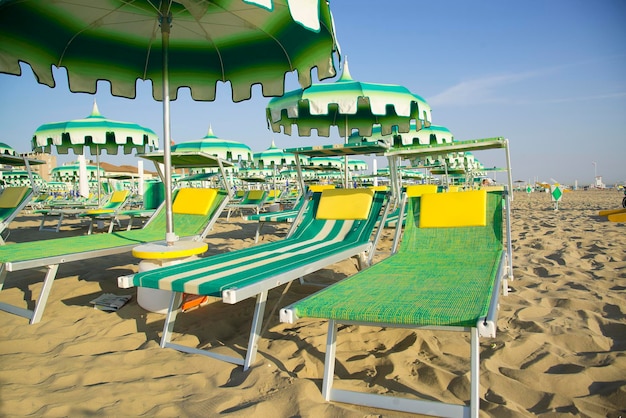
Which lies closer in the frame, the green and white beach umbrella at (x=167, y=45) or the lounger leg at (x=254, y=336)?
the lounger leg at (x=254, y=336)

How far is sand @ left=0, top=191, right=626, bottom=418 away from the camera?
1.62m

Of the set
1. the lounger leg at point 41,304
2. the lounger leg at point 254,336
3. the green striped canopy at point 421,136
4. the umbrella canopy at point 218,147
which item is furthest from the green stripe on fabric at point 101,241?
the umbrella canopy at point 218,147

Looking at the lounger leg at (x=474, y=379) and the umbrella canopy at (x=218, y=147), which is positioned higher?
the umbrella canopy at (x=218, y=147)

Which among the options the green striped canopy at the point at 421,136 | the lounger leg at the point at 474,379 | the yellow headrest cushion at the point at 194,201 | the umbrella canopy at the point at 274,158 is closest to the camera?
the lounger leg at the point at 474,379

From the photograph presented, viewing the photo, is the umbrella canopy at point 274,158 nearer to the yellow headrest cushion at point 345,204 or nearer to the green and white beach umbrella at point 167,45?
the green and white beach umbrella at point 167,45

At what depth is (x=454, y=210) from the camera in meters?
3.38

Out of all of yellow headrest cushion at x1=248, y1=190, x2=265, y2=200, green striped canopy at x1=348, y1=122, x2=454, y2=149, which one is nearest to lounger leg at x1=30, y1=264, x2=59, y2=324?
green striped canopy at x1=348, y1=122, x2=454, y2=149

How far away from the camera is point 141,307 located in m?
3.02

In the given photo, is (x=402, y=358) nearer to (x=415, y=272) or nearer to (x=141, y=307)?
(x=415, y=272)

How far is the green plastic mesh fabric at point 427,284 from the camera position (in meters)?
1.54

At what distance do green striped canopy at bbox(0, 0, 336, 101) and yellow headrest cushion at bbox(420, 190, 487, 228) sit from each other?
55.3 inches

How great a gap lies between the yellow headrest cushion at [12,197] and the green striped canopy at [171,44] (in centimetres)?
175

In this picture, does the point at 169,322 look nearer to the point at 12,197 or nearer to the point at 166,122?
the point at 166,122

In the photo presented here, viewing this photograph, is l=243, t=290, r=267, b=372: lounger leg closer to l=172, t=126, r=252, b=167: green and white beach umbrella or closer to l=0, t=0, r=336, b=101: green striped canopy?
l=0, t=0, r=336, b=101: green striped canopy
